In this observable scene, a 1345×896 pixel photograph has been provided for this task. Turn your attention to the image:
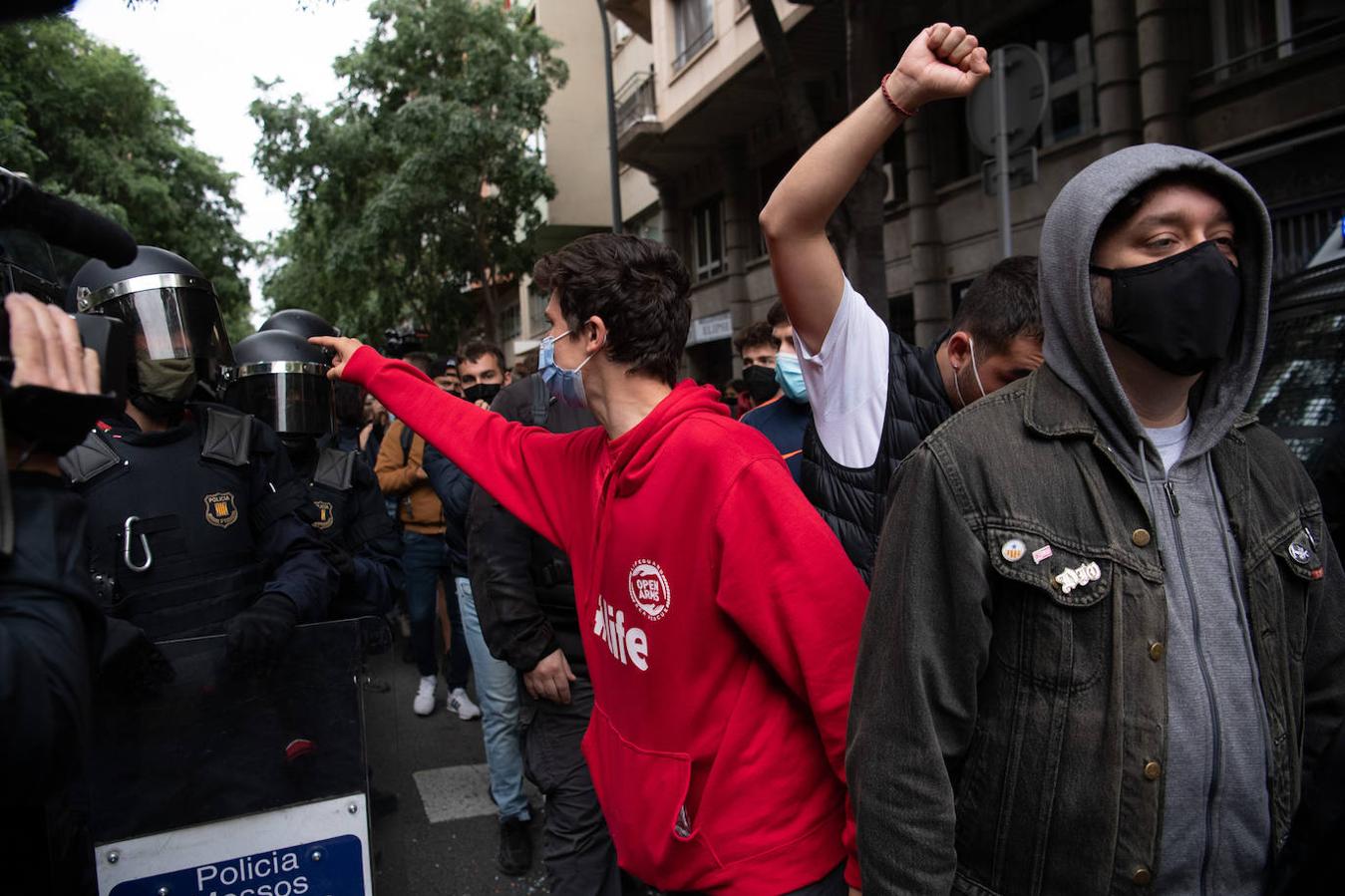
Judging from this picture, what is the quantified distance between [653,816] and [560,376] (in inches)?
41.5

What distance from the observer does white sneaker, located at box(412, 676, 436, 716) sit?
6531 mm

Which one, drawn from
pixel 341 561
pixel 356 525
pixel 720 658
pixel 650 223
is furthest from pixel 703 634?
pixel 650 223

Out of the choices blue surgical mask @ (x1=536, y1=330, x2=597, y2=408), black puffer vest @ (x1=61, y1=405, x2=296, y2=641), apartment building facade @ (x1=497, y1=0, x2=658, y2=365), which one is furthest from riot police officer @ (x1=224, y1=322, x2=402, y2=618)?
apartment building facade @ (x1=497, y1=0, x2=658, y2=365)

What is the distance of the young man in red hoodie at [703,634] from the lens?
74.1 inches

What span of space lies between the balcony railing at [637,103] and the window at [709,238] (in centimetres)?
210

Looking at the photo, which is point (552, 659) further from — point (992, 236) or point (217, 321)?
point (992, 236)

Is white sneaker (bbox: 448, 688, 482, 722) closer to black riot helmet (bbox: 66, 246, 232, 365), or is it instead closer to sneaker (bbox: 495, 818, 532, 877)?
sneaker (bbox: 495, 818, 532, 877)

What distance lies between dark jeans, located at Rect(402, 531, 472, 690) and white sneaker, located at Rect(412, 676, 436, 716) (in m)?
0.06

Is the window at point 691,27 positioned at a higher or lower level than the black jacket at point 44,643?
higher

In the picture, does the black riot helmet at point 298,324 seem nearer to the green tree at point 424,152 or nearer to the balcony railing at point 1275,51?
the balcony railing at point 1275,51

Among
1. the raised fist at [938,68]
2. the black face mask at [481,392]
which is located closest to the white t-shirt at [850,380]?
the raised fist at [938,68]

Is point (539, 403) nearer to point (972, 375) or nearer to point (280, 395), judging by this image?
point (280, 395)

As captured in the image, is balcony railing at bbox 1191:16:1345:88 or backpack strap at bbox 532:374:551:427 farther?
balcony railing at bbox 1191:16:1345:88

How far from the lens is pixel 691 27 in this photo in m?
18.8
